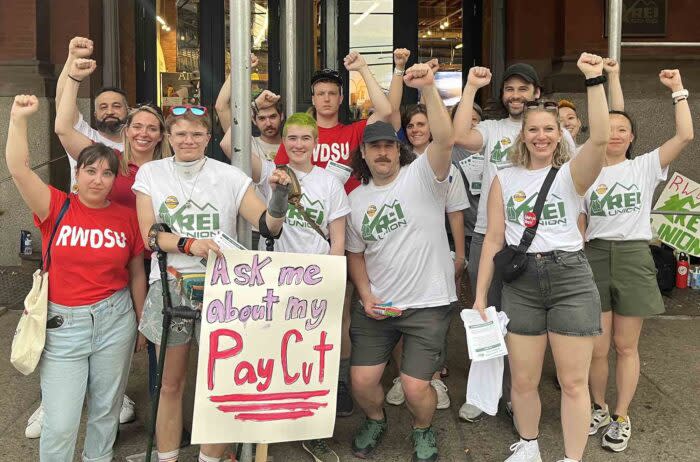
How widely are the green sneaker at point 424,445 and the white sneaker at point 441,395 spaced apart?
622mm

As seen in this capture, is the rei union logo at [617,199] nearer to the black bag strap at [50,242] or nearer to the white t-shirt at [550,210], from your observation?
the white t-shirt at [550,210]

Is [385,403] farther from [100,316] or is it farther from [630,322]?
[100,316]

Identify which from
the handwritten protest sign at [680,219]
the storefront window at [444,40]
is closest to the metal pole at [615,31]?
the handwritten protest sign at [680,219]

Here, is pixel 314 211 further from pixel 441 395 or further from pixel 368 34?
pixel 368 34

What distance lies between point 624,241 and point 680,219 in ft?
9.44

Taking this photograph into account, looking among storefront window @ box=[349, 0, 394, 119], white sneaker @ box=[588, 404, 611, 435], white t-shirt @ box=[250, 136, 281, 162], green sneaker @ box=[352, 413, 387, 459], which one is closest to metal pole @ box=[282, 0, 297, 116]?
white t-shirt @ box=[250, 136, 281, 162]

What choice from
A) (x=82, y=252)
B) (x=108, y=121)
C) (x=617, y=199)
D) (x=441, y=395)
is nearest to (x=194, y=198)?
(x=82, y=252)

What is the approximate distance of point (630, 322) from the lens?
391 cm

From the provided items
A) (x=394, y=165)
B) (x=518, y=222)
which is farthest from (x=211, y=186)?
(x=518, y=222)

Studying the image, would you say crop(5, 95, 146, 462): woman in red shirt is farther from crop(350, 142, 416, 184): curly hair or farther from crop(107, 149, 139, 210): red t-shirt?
crop(350, 142, 416, 184): curly hair

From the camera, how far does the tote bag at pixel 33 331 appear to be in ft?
10.1

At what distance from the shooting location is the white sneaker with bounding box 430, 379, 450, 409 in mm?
4406

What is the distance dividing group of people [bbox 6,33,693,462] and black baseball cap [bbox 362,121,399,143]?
0.04 ft

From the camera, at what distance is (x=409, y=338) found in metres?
3.72
